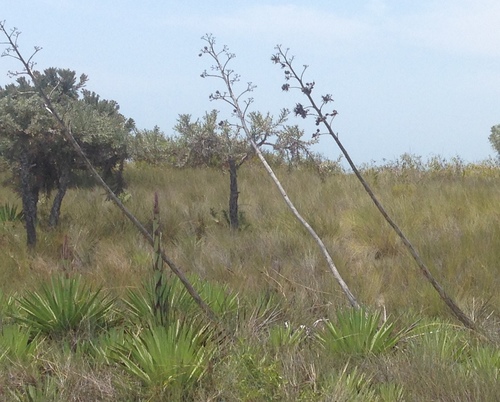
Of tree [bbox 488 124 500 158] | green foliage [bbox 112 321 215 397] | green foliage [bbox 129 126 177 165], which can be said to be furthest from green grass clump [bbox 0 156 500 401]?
tree [bbox 488 124 500 158]

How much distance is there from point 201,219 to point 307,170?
13.4 ft

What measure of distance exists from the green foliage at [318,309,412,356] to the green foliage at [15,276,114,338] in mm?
1443

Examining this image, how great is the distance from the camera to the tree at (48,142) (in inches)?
322

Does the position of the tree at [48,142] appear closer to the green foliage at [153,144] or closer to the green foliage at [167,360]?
the green foliage at [153,144]

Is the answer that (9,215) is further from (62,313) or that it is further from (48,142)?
(62,313)

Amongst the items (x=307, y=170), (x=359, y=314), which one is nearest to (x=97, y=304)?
(x=359, y=314)

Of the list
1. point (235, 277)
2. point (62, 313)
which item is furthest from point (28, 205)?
point (62, 313)

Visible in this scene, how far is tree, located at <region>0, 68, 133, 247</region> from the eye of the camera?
26.9 ft

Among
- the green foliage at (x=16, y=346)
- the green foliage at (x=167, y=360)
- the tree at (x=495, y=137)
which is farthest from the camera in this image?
the tree at (x=495, y=137)

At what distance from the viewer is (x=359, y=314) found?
4145mm

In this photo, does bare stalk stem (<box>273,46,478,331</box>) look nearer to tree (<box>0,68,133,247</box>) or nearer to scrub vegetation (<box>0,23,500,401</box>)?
scrub vegetation (<box>0,23,500,401</box>)

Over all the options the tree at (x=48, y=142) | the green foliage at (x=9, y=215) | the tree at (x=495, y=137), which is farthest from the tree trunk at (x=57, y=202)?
the tree at (x=495, y=137)

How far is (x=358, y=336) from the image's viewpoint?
403cm

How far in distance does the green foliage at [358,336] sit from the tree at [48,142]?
4434mm
